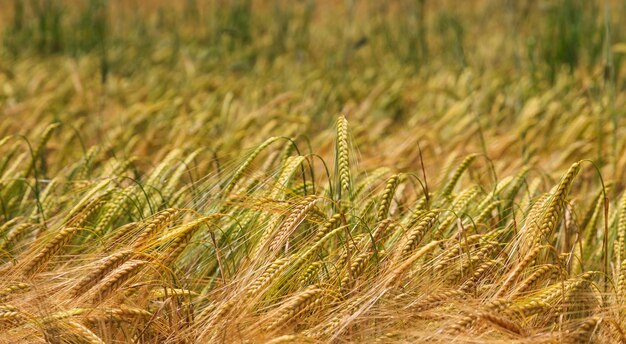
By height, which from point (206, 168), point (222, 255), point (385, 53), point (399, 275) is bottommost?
point (385, 53)

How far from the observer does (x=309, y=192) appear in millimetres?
2451

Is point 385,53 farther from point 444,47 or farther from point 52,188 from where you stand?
point 52,188

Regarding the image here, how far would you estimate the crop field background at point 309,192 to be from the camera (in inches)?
65.7

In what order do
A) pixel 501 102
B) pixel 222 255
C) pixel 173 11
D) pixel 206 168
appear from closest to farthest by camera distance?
pixel 222 255 < pixel 206 168 < pixel 501 102 < pixel 173 11

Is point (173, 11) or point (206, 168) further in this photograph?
point (173, 11)

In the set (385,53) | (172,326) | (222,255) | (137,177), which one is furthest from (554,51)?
(172,326)

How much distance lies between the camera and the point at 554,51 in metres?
5.59

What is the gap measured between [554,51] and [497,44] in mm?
1256

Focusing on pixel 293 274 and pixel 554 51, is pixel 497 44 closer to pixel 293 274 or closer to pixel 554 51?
pixel 554 51

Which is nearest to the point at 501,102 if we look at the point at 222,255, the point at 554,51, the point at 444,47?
the point at 554,51

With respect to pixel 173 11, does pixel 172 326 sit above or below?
above

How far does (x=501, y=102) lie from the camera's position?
4.88 metres

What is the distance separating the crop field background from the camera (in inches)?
65.7

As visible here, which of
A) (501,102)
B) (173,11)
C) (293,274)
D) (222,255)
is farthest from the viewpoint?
Result: (173,11)
